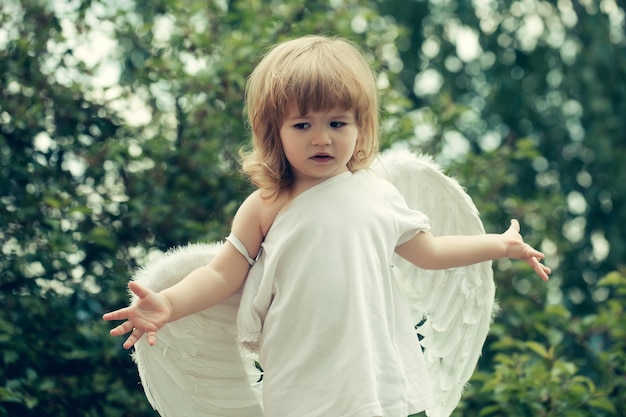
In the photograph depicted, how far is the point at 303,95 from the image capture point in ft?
6.48

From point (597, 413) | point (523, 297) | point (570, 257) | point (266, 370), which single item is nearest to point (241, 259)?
point (266, 370)

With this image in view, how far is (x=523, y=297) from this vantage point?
13.2 ft

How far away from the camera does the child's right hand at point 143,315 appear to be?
1.95m

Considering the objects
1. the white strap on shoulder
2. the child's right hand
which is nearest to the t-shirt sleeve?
the white strap on shoulder

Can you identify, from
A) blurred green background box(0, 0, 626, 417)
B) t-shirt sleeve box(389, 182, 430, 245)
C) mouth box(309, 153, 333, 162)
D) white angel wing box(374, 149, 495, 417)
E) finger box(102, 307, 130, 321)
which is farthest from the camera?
blurred green background box(0, 0, 626, 417)

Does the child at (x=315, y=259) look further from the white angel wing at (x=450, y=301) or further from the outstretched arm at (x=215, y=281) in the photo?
the white angel wing at (x=450, y=301)

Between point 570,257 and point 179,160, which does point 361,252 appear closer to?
point 179,160

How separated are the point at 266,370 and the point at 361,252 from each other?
1.16 feet

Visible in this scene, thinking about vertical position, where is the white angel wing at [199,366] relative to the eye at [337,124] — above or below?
below

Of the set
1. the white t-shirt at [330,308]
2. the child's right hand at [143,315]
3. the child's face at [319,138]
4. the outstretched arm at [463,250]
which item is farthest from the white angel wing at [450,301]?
the child's right hand at [143,315]

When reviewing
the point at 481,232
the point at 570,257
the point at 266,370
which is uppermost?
the point at 481,232

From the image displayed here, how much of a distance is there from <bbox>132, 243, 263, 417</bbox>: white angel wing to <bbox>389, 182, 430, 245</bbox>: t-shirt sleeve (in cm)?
42

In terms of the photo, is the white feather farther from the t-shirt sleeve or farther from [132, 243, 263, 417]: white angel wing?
the t-shirt sleeve

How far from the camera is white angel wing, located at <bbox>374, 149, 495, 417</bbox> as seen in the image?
8.11ft
